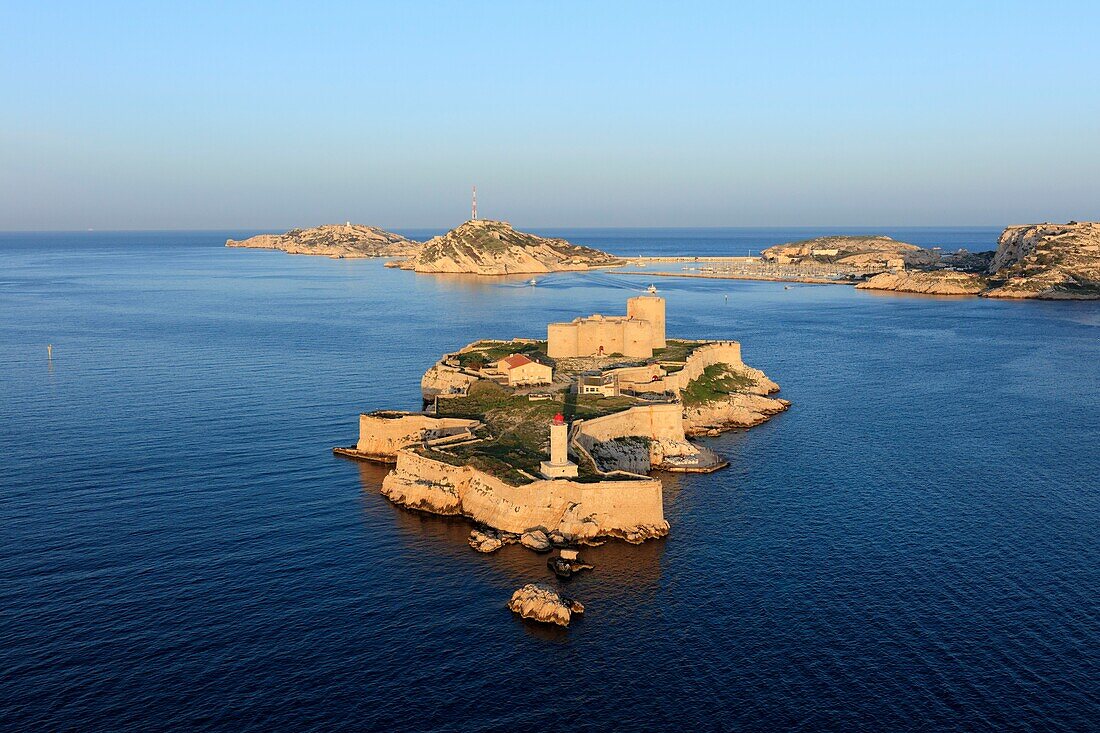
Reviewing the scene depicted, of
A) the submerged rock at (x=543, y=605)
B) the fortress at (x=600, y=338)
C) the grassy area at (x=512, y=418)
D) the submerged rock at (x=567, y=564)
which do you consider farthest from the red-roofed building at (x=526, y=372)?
the submerged rock at (x=543, y=605)

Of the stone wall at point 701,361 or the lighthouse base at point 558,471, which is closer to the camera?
the lighthouse base at point 558,471

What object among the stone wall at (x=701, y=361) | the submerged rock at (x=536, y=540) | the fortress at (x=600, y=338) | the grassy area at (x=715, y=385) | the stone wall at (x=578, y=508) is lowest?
the submerged rock at (x=536, y=540)

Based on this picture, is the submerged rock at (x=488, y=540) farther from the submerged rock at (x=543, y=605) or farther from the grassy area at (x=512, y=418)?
the submerged rock at (x=543, y=605)

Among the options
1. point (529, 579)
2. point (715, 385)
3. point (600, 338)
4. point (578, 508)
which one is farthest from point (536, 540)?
point (715, 385)

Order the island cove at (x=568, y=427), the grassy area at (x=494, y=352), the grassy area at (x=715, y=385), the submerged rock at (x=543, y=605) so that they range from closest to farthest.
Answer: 1. the submerged rock at (x=543, y=605)
2. the island cove at (x=568, y=427)
3. the grassy area at (x=715, y=385)
4. the grassy area at (x=494, y=352)

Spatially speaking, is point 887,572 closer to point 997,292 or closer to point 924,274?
point 997,292

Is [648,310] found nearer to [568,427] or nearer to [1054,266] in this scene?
[568,427]
